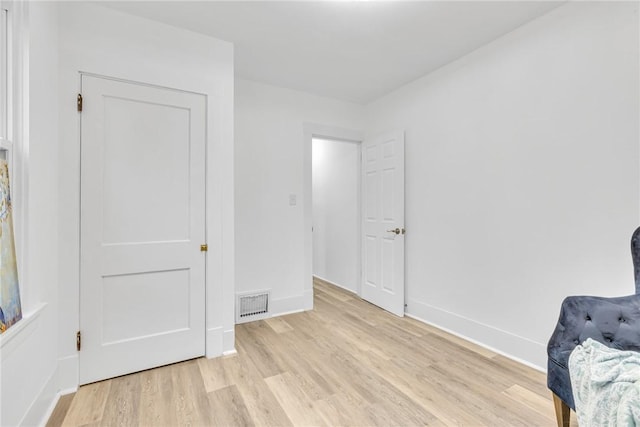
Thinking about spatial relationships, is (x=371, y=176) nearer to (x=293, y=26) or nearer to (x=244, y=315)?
(x=293, y=26)

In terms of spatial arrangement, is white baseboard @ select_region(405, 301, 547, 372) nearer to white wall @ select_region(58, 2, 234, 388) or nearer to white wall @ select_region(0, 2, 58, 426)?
white wall @ select_region(58, 2, 234, 388)

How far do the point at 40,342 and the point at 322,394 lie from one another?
1.62m

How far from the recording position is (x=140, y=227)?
Result: 2074 mm

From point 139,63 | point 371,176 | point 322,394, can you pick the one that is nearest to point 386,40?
point 371,176

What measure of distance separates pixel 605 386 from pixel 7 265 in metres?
2.44

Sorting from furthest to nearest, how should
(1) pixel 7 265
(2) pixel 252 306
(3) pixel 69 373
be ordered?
(2) pixel 252 306 < (3) pixel 69 373 < (1) pixel 7 265

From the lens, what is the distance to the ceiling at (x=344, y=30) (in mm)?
2006

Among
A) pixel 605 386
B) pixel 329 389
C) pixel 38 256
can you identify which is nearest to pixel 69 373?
pixel 38 256

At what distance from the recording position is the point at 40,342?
1.59 meters

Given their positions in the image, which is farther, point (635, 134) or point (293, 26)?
point (293, 26)

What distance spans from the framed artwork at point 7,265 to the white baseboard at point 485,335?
302 cm

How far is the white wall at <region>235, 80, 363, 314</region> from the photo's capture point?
309 centimetres

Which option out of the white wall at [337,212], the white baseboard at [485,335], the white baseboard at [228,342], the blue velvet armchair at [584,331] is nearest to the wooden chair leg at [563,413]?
the blue velvet armchair at [584,331]

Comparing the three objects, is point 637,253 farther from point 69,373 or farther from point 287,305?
point 69,373
